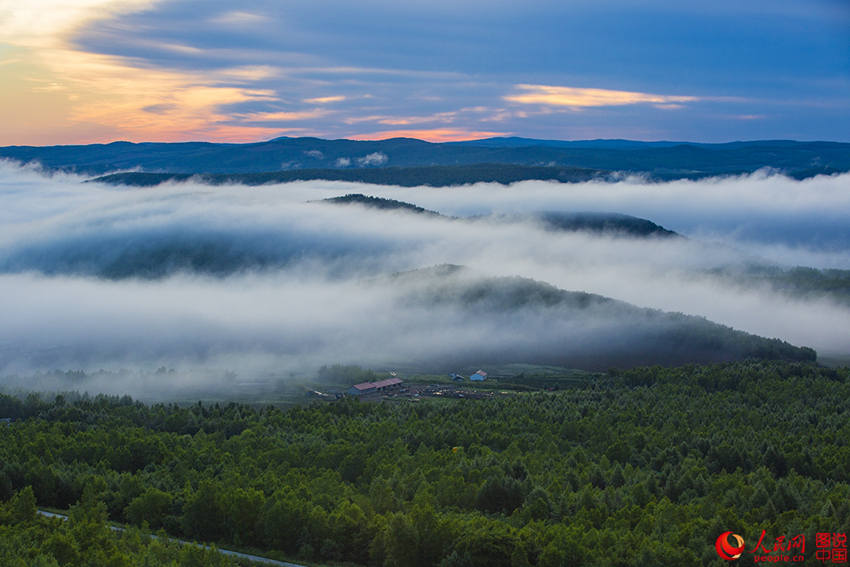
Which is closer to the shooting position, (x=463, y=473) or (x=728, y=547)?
(x=728, y=547)

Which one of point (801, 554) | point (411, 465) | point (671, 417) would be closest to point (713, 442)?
point (671, 417)

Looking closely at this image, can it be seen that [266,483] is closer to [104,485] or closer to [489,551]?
[104,485]

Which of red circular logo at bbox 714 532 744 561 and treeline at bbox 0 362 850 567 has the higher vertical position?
red circular logo at bbox 714 532 744 561

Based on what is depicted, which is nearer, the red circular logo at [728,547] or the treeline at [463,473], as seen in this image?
the red circular logo at [728,547]

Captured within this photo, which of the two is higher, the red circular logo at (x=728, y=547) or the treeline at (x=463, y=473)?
the red circular logo at (x=728, y=547)

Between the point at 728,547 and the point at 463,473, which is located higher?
the point at 728,547
